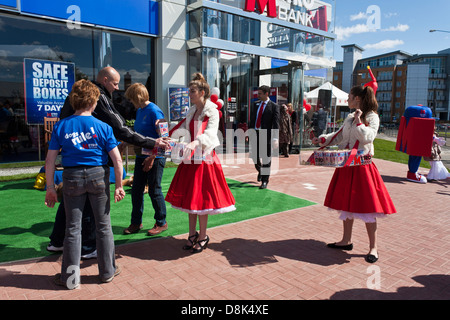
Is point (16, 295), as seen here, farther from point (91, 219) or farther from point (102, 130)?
point (102, 130)

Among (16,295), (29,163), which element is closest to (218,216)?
(16,295)

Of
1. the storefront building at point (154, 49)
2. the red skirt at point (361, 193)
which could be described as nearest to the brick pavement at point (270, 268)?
the red skirt at point (361, 193)

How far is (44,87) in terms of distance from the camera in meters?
9.70

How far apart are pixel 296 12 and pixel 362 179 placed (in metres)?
13.1

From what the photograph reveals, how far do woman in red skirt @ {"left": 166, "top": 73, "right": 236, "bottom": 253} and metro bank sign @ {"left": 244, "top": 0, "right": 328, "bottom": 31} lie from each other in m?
10.7

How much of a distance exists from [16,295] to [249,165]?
27.8 ft

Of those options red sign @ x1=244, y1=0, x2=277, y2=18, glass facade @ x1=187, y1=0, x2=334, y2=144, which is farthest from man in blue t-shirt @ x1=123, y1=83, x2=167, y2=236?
red sign @ x1=244, y1=0, x2=277, y2=18

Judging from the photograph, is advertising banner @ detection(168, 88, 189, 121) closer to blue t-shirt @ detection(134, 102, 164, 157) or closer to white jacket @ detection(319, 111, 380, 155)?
blue t-shirt @ detection(134, 102, 164, 157)

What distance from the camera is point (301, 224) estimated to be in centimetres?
532

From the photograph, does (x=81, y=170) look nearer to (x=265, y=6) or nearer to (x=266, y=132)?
(x=266, y=132)

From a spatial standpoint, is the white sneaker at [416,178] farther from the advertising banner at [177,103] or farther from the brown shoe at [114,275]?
the brown shoe at [114,275]

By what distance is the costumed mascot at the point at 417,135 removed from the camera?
8906mm

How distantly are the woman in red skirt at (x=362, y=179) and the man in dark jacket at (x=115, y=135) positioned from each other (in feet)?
6.92

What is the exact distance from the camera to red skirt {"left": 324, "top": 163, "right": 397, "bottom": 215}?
3.78 meters
